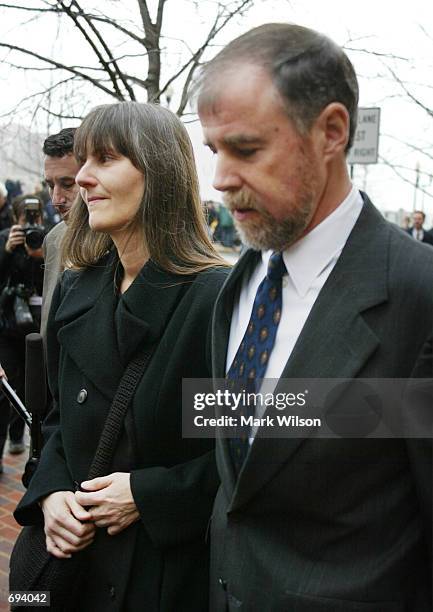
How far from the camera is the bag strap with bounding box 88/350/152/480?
5.89 feet

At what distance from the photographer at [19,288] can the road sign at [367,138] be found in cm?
334

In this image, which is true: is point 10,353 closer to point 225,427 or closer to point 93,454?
point 93,454

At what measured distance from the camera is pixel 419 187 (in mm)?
6172

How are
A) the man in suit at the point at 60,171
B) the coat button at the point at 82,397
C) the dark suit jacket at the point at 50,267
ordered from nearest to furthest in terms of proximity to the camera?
1. the coat button at the point at 82,397
2. the dark suit jacket at the point at 50,267
3. the man in suit at the point at 60,171

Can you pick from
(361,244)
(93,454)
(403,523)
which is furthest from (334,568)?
(93,454)

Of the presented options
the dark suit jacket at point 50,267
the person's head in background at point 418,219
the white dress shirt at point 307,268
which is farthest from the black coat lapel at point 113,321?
Answer: the person's head in background at point 418,219

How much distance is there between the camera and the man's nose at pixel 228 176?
1363mm

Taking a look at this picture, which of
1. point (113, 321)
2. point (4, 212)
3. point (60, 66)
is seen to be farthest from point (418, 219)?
point (113, 321)

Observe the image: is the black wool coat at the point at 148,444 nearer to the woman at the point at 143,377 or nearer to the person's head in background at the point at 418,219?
the woman at the point at 143,377

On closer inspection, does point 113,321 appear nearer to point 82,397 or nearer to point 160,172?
point 82,397

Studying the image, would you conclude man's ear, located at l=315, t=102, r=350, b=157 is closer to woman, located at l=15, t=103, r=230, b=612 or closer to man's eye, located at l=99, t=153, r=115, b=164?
woman, located at l=15, t=103, r=230, b=612

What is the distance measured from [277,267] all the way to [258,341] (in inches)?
7.1

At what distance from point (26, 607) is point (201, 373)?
2.69 feet

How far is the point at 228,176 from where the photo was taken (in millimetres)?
1369
